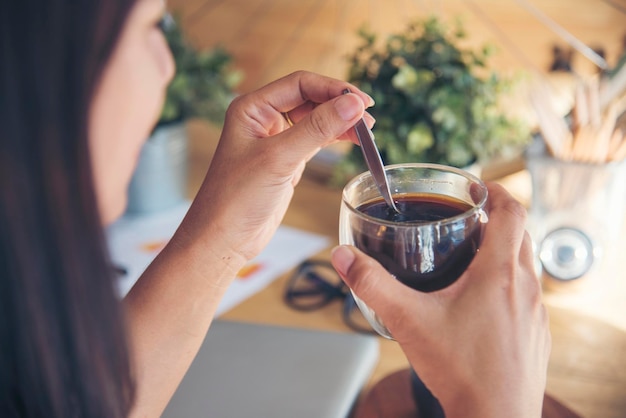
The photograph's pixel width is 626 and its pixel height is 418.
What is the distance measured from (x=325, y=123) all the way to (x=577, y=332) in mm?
523

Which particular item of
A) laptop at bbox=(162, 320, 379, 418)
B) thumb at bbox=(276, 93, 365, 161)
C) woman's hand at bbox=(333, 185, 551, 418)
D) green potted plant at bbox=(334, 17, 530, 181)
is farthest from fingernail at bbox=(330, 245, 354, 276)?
green potted plant at bbox=(334, 17, 530, 181)

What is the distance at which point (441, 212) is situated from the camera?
53 centimetres

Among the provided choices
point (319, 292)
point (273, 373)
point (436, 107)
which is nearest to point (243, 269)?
point (319, 292)

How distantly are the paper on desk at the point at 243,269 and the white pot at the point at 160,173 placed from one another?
0.9 inches

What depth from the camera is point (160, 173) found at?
3.95 ft

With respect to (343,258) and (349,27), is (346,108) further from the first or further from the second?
(349,27)

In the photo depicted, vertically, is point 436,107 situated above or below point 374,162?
below

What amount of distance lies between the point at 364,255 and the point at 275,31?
5.54 feet

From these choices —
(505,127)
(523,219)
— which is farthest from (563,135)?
(523,219)

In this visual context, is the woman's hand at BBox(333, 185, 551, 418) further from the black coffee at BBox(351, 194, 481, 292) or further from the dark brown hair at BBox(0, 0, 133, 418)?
the dark brown hair at BBox(0, 0, 133, 418)

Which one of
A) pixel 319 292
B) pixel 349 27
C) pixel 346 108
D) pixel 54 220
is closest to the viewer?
pixel 54 220

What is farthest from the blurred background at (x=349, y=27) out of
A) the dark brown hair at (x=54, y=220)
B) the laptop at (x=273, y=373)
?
the dark brown hair at (x=54, y=220)

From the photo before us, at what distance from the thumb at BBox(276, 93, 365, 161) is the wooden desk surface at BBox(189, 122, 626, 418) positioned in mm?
356

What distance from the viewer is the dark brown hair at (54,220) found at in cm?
39
